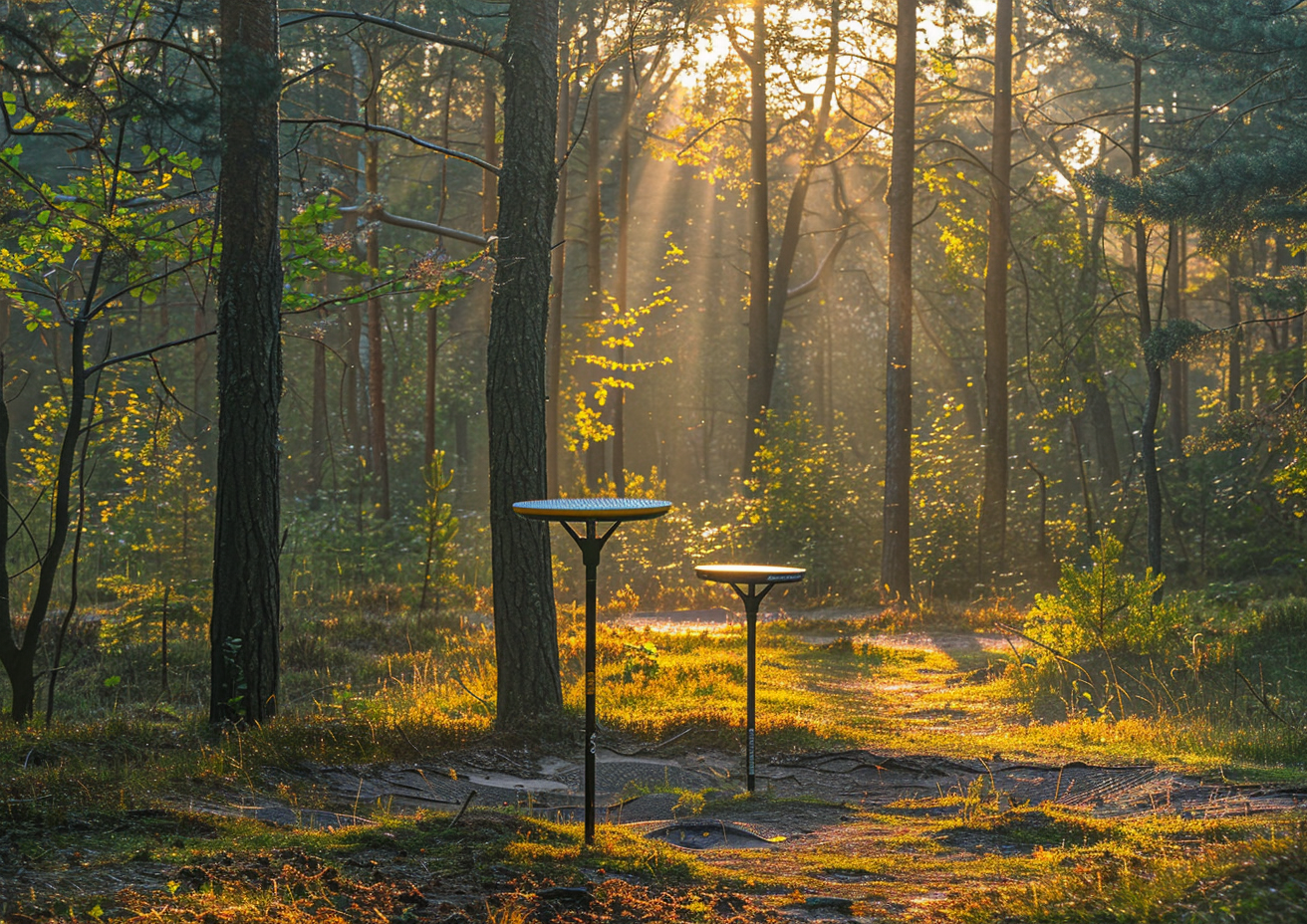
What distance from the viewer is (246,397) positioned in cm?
663

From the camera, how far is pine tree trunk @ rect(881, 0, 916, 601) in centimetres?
1598

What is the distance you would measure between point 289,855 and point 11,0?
6212 millimetres

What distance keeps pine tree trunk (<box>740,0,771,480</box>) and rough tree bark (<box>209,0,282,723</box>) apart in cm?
1448

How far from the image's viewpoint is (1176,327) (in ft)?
42.1

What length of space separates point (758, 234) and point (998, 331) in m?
6.31

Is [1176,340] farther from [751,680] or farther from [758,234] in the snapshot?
[758,234]

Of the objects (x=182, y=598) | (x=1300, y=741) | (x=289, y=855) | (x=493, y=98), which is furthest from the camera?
(x=493, y=98)

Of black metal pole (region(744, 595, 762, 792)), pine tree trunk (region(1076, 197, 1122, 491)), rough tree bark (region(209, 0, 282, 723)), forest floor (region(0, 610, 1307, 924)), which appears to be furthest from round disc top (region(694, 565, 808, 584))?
pine tree trunk (region(1076, 197, 1122, 491))

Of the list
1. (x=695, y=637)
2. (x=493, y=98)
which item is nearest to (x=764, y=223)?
(x=493, y=98)

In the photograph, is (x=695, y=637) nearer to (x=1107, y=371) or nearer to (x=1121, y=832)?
(x=1121, y=832)

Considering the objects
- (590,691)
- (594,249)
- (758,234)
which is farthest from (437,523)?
(758,234)

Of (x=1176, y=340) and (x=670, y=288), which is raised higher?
(x=670, y=288)

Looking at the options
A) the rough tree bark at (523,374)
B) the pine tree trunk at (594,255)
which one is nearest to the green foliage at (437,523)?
the rough tree bark at (523,374)

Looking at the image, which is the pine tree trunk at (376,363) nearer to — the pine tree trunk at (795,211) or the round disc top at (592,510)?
the pine tree trunk at (795,211)
